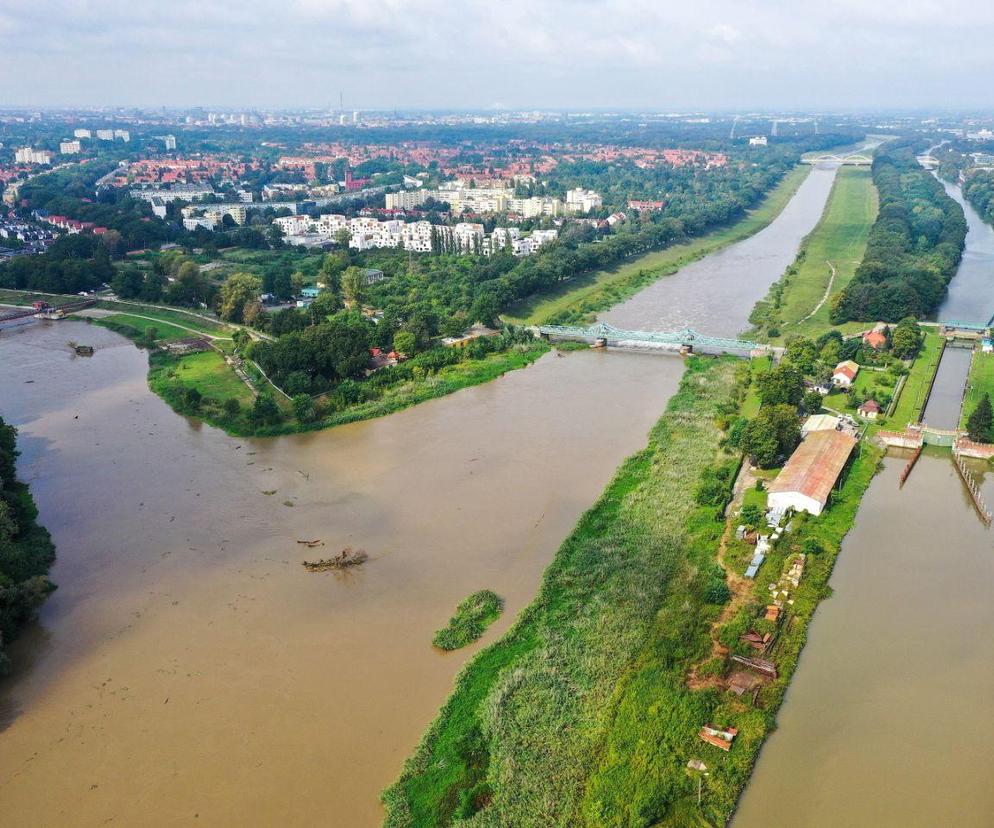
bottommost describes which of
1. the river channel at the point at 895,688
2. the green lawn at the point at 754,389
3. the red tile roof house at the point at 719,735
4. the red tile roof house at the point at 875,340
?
the green lawn at the point at 754,389

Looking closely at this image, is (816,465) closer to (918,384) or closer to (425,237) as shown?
(918,384)

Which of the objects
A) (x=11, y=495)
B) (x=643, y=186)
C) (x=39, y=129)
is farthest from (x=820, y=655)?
(x=39, y=129)

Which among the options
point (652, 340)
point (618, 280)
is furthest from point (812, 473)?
point (618, 280)

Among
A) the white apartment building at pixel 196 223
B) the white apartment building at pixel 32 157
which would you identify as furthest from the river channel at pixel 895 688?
the white apartment building at pixel 32 157

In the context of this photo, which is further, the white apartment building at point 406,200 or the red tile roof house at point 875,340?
the white apartment building at point 406,200

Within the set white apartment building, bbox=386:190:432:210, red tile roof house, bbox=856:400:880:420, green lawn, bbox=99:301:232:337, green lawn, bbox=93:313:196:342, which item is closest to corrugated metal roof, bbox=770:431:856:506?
red tile roof house, bbox=856:400:880:420

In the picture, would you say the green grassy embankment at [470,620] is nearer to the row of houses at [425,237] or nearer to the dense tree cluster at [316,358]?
the dense tree cluster at [316,358]
